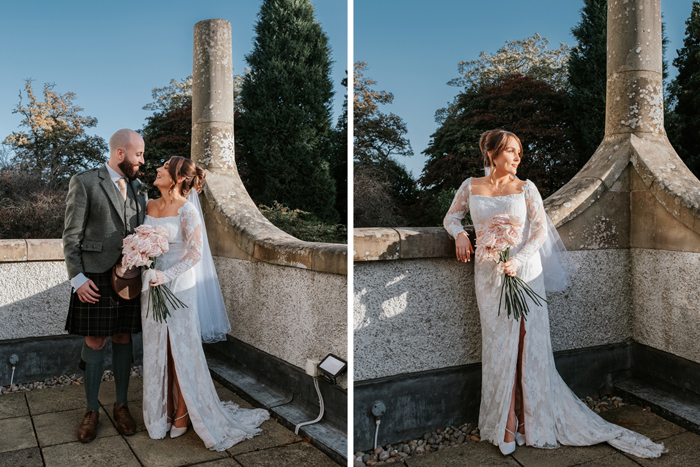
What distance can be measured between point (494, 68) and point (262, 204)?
3807mm

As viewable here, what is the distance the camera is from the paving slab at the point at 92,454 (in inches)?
85.3

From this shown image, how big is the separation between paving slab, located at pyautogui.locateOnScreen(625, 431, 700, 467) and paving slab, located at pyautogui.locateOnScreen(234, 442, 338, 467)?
142cm

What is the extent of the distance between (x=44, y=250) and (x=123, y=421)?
1.65 metres

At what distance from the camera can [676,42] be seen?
3416mm

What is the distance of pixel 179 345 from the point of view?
2.52 metres

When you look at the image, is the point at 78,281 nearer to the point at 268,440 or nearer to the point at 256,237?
the point at 256,237

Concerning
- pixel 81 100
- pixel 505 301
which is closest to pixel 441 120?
pixel 505 301

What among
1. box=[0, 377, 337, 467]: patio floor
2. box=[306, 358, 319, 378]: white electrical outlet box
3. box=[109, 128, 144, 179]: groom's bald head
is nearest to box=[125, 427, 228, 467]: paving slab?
box=[0, 377, 337, 467]: patio floor

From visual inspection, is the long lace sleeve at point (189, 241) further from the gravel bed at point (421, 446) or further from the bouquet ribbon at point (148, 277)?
the gravel bed at point (421, 446)

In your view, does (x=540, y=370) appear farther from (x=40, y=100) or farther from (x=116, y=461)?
(x=40, y=100)

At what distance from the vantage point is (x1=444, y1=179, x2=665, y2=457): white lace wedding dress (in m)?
2.34

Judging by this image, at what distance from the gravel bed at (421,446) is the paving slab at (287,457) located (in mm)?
170

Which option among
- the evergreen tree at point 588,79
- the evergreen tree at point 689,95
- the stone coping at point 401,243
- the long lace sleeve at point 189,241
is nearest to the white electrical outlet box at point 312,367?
the stone coping at point 401,243

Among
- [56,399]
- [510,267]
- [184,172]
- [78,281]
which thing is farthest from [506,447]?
[56,399]
